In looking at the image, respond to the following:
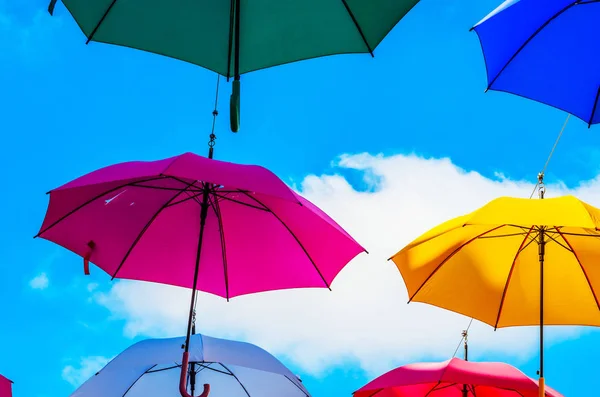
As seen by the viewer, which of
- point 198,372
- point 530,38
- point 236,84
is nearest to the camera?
point 236,84

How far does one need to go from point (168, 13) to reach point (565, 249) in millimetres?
3287

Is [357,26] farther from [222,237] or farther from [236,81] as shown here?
[222,237]

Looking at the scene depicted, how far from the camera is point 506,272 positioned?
6129 millimetres

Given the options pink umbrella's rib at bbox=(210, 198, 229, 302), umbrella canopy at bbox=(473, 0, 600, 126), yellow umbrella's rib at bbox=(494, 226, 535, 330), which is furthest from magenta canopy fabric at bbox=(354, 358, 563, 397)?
umbrella canopy at bbox=(473, 0, 600, 126)

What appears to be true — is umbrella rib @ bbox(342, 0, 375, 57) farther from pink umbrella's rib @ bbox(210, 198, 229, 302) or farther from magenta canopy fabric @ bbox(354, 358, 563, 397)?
magenta canopy fabric @ bbox(354, 358, 563, 397)

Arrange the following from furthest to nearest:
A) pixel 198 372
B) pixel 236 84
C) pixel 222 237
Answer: pixel 198 372
pixel 222 237
pixel 236 84

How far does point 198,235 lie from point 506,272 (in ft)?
7.54

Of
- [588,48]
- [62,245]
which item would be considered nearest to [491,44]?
[588,48]

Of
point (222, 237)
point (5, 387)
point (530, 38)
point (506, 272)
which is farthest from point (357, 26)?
point (5, 387)

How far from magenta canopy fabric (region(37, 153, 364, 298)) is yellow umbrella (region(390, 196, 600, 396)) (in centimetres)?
93

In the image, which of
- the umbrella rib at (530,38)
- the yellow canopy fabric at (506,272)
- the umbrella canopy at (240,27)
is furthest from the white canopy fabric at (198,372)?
the umbrella rib at (530,38)

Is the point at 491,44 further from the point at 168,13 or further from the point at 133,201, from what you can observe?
the point at 133,201

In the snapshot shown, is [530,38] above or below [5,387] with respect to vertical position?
above

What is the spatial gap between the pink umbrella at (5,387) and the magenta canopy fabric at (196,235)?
104 centimetres
